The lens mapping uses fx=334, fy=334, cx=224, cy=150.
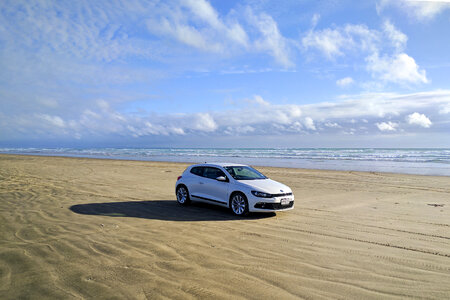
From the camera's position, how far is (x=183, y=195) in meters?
11.0

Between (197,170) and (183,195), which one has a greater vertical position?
(197,170)

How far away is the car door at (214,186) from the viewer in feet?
32.1

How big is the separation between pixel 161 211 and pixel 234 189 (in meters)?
2.27

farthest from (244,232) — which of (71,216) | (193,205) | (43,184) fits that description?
(43,184)

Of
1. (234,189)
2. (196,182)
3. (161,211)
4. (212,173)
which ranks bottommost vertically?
(161,211)

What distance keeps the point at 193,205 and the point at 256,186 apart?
8.90ft

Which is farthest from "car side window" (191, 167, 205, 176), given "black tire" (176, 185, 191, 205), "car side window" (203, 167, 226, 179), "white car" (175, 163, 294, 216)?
"black tire" (176, 185, 191, 205)

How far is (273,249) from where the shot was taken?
6.19 metres

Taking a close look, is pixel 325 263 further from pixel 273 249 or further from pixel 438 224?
pixel 438 224

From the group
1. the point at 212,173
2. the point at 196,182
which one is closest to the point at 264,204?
the point at 212,173

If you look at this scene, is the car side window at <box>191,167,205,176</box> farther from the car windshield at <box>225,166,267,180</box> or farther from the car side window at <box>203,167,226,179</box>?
the car windshield at <box>225,166,267,180</box>

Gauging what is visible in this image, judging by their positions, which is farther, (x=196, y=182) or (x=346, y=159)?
(x=346, y=159)

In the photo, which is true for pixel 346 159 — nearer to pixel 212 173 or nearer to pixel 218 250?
pixel 212 173

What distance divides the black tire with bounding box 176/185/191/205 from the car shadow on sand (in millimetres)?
168
